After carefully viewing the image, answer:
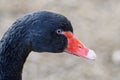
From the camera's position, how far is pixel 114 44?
4.54 m

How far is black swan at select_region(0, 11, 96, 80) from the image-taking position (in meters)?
2.66

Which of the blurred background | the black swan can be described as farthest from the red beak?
the blurred background

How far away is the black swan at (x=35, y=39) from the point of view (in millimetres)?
2658

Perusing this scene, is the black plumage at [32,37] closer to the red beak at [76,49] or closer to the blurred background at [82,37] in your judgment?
the red beak at [76,49]

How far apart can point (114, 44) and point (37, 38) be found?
1.98 m

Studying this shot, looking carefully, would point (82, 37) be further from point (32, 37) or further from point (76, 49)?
point (32, 37)

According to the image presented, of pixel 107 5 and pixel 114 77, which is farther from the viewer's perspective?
pixel 107 5

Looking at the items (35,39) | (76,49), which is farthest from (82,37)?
(35,39)

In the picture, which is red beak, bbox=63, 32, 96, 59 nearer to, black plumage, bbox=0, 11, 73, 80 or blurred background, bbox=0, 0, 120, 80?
black plumage, bbox=0, 11, 73, 80

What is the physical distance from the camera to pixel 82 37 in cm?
468

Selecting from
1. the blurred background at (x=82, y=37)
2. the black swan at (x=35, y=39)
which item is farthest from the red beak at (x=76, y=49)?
the blurred background at (x=82, y=37)

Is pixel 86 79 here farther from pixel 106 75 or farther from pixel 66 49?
pixel 66 49

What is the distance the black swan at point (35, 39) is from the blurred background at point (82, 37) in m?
1.47

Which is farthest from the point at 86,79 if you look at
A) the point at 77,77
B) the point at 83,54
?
the point at 83,54
